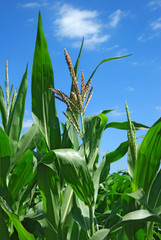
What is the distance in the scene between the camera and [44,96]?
1.54 m

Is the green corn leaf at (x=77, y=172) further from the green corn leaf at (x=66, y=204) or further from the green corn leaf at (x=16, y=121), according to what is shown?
the green corn leaf at (x=16, y=121)

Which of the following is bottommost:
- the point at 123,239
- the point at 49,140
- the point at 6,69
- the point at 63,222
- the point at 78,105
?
the point at 123,239

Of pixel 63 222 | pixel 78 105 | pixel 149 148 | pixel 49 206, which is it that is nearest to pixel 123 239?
pixel 63 222

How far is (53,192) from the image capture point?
1412 mm

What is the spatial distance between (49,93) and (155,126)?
557mm

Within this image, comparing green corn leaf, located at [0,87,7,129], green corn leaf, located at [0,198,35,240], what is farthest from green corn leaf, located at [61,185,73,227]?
green corn leaf, located at [0,87,7,129]

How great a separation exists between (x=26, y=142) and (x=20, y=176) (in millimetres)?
245

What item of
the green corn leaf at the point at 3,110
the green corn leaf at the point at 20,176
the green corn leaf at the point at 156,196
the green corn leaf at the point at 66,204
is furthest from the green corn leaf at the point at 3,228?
the green corn leaf at the point at 156,196

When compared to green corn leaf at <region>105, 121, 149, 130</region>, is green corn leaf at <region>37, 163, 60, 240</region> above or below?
below

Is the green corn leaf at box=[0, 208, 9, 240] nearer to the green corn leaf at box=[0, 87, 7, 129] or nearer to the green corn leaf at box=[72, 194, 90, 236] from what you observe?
the green corn leaf at box=[72, 194, 90, 236]

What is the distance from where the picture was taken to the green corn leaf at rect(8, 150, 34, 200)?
63.1 inches

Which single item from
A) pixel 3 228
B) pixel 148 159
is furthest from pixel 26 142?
pixel 148 159

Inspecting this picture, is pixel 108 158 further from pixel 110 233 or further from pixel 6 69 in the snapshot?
pixel 6 69

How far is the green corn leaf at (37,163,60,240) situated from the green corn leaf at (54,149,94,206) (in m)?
0.09
